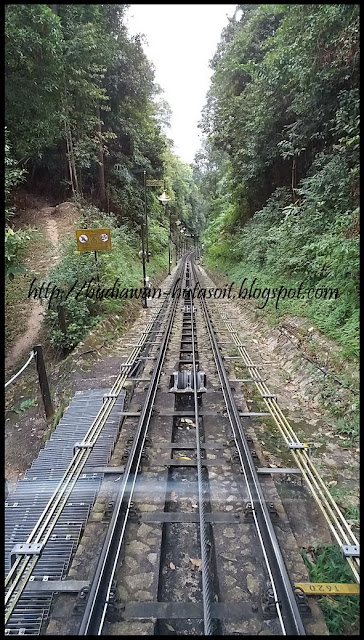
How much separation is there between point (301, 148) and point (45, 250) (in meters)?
10.6

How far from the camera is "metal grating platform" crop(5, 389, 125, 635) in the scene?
2404 mm

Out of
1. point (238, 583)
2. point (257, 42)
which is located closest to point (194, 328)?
point (238, 583)

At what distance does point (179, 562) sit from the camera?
2854 millimetres

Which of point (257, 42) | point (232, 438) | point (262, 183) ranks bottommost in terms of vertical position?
point (232, 438)

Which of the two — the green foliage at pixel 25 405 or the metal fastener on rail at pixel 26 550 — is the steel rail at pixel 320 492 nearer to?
the metal fastener on rail at pixel 26 550

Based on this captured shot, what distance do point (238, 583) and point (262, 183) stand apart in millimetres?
14693

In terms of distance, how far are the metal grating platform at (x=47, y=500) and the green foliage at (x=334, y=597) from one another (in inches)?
80.8

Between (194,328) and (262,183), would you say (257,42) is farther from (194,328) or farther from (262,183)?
(194,328)

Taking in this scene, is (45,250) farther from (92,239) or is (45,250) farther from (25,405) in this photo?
(25,405)

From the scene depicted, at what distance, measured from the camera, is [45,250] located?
1391cm

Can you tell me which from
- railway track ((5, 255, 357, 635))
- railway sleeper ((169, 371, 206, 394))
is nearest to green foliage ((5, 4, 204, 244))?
railway sleeper ((169, 371, 206, 394))

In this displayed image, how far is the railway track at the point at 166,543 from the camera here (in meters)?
2.34

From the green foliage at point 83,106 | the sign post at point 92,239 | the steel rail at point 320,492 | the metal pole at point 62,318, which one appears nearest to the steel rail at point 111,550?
the steel rail at point 320,492

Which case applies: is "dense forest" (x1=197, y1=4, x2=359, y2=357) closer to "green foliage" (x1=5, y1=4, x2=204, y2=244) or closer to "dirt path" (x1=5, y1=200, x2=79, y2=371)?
"green foliage" (x1=5, y1=4, x2=204, y2=244)
